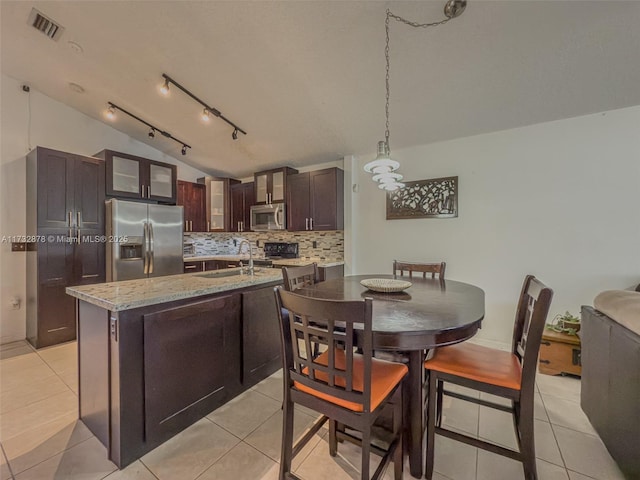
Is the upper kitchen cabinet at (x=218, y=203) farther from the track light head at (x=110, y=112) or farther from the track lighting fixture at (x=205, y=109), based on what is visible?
the track light head at (x=110, y=112)

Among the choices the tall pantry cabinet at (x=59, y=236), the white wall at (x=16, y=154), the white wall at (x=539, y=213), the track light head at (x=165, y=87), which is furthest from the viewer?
→ the white wall at (x=16, y=154)

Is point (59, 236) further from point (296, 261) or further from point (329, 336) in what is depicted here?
point (329, 336)

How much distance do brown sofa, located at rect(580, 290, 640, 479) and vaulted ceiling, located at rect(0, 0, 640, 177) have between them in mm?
→ 1835

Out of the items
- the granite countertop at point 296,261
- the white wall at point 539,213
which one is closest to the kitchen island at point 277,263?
the granite countertop at point 296,261

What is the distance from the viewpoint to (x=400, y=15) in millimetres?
1939

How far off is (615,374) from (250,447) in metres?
1.98

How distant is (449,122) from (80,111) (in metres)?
4.88

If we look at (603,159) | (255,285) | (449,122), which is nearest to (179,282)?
(255,285)

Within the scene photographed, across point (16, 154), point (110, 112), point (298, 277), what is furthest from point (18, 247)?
point (298, 277)

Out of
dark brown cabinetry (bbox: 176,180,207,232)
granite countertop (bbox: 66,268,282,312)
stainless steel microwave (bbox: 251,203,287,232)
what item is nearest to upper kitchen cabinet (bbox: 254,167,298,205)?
stainless steel microwave (bbox: 251,203,287,232)

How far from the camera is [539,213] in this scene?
2.83m

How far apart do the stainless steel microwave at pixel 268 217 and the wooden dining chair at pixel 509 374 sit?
10.6 ft

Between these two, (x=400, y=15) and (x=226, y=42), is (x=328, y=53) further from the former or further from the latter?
(x=226, y=42)

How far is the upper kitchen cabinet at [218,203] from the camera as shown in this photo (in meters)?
5.02
